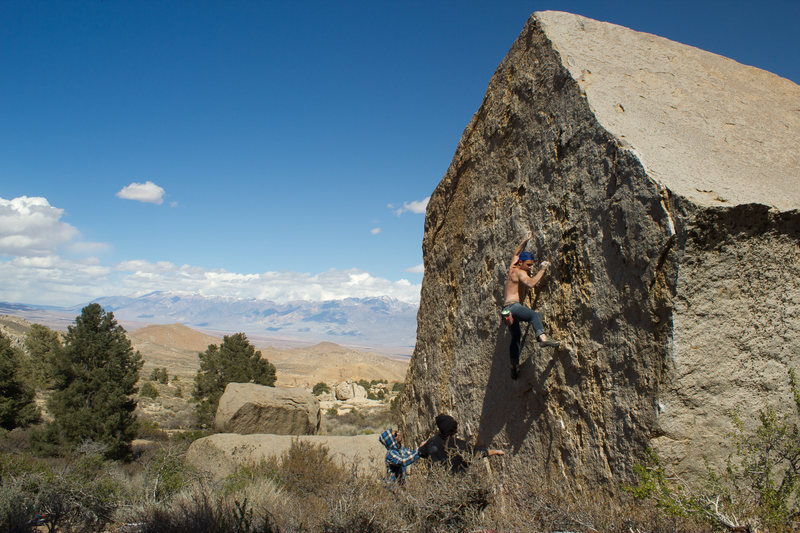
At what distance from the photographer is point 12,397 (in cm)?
1842

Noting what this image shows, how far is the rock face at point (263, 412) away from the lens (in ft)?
42.9

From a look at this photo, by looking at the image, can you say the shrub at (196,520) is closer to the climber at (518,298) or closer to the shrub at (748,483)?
the climber at (518,298)

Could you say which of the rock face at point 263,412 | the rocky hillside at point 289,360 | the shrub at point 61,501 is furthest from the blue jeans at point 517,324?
the rocky hillside at point 289,360

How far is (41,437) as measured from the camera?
49.1 ft

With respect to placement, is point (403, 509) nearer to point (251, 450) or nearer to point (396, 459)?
point (396, 459)

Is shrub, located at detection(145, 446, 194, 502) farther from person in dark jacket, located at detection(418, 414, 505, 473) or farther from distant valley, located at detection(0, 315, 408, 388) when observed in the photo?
distant valley, located at detection(0, 315, 408, 388)

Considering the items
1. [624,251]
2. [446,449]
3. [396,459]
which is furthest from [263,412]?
[624,251]

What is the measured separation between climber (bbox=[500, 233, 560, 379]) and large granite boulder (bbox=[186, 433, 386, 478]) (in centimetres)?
527

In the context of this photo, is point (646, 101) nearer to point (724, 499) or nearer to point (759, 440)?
point (759, 440)

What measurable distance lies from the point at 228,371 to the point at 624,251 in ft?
65.6

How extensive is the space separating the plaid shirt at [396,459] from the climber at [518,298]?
1352 mm

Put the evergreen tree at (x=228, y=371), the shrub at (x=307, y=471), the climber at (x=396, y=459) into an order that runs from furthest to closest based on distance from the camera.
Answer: the evergreen tree at (x=228, y=371)
the shrub at (x=307, y=471)
the climber at (x=396, y=459)

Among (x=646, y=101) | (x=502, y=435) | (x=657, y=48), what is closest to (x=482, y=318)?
(x=502, y=435)

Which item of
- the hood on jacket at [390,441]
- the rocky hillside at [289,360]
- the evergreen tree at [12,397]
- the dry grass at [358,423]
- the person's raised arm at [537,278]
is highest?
the person's raised arm at [537,278]
